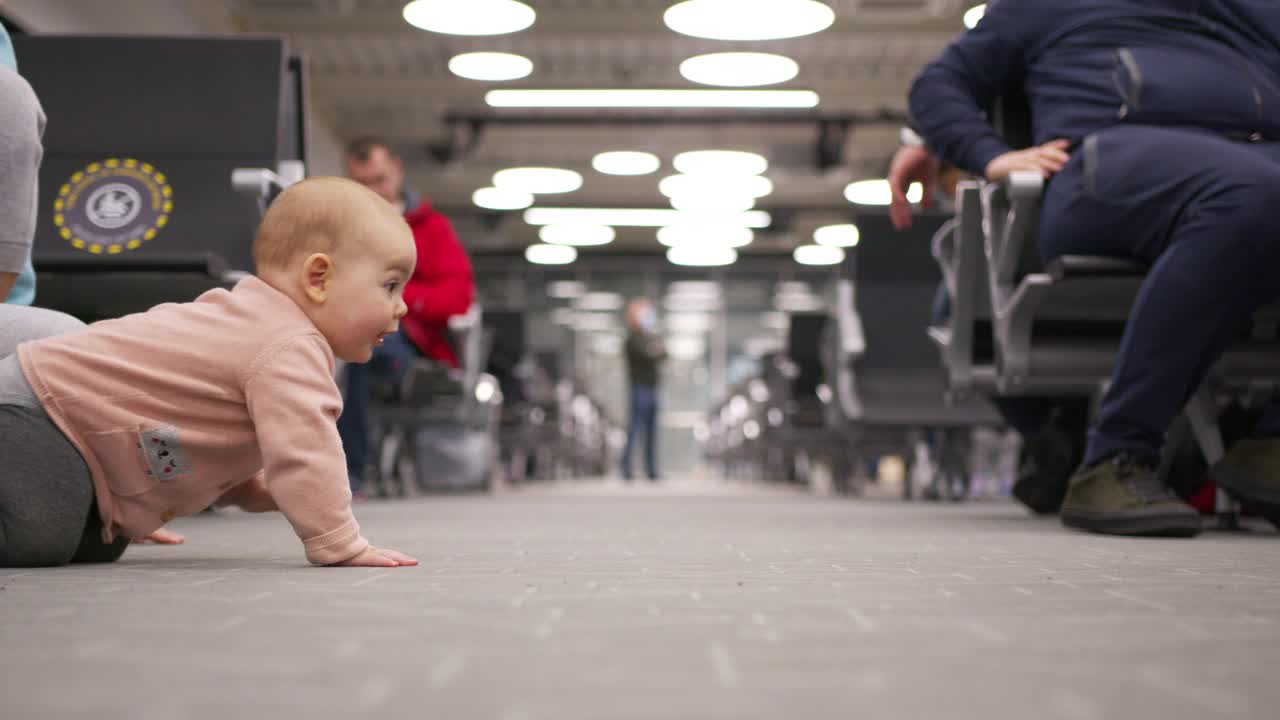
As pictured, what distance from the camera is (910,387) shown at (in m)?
6.22

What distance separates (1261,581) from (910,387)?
4.75 metres

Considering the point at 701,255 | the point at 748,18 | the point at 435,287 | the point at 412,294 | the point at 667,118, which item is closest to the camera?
the point at 412,294

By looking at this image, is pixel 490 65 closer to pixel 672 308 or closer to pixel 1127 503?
pixel 1127 503

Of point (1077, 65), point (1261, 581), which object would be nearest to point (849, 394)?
point (1077, 65)

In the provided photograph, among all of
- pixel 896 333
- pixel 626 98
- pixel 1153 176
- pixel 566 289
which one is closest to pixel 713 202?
pixel 626 98

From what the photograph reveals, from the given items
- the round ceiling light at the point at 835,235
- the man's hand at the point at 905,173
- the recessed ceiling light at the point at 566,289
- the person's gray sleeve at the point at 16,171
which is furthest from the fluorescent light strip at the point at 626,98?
the person's gray sleeve at the point at 16,171

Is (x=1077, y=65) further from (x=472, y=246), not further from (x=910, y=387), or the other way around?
(x=472, y=246)

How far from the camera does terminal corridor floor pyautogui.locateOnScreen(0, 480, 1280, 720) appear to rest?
76cm

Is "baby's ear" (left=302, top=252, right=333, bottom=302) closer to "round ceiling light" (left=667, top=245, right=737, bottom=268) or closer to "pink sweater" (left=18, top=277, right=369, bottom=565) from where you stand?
"pink sweater" (left=18, top=277, right=369, bottom=565)

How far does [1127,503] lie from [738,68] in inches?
263

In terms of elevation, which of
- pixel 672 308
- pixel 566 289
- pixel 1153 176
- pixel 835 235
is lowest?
pixel 1153 176

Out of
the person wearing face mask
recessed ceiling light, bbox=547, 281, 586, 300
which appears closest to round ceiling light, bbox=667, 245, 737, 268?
recessed ceiling light, bbox=547, 281, 586, 300

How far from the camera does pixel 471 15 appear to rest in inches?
293

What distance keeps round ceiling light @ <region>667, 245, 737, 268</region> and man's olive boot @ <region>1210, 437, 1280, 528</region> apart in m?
17.2
